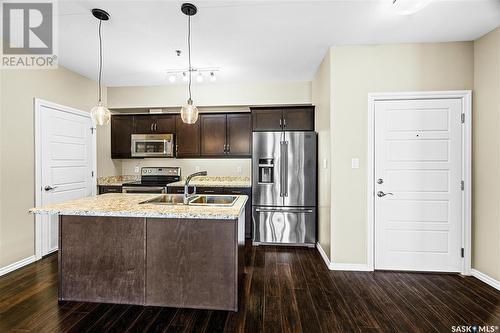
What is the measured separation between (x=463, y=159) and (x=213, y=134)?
3.57 metres

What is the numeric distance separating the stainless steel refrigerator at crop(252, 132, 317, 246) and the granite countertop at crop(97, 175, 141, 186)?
258 cm

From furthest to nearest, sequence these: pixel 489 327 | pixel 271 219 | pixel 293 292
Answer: pixel 271 219, pixel 293 292, pixel 489 327

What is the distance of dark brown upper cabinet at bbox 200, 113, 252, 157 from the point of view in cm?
436

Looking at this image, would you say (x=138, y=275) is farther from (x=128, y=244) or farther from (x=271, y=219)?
(x=271, y=219)

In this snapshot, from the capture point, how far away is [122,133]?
14.9 feet

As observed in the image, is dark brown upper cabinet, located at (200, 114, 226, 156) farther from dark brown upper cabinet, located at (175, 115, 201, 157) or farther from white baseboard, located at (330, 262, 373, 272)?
white baseboard, located at (330, 262, 373, 272)

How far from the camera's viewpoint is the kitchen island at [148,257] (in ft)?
6.87

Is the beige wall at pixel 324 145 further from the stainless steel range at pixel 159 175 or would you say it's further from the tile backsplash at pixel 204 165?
the stainless steel range at pixel 159 175

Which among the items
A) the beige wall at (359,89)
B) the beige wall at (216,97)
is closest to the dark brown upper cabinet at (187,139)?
the beige wall at (216,97)

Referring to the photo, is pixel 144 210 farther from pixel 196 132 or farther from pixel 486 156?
pixel 486 156

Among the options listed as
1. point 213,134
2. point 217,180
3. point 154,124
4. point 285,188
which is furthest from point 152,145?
point 285,188

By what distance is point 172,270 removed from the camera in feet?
7.00

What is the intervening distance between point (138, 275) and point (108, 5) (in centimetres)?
245

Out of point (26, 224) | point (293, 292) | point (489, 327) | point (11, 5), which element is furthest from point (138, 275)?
point (489, 327)
